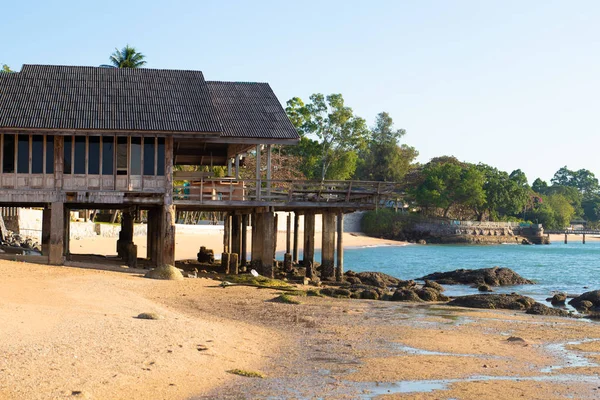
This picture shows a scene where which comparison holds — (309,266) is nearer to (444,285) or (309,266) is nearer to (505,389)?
(444,285)

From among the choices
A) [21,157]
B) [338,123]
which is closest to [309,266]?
[21,157]

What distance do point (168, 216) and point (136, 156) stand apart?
89.4 inches

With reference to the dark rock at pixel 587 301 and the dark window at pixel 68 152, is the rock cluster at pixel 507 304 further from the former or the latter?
the dark window at pixel 68 152

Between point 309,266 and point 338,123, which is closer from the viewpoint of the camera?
point 309,266

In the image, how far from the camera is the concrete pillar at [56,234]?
87.8ft

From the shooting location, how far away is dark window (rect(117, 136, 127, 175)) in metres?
27.3

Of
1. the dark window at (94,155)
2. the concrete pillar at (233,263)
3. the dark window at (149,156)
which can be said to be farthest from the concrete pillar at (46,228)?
the concrete pillar at (233,263)

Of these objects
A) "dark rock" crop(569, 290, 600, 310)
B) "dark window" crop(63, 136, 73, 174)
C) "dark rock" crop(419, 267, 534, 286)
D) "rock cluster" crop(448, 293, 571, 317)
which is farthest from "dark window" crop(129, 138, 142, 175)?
"dark rock" crop(419, 267, 534, 286)

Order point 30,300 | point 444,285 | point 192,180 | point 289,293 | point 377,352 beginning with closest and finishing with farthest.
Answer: point 377,352
point 30,300
point 289,293
point 192,180
point 444,285

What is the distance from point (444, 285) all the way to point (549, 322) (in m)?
15.6

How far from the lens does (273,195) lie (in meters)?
30.0

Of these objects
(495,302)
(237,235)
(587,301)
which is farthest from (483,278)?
(495,302)

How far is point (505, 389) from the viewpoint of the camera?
12273 millimetres

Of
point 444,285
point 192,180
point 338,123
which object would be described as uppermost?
point 338,123
